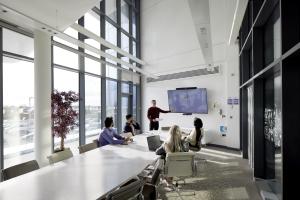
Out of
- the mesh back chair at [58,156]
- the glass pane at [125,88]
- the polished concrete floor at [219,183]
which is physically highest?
the glass pane at [125,88]

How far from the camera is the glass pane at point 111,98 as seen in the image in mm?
8016

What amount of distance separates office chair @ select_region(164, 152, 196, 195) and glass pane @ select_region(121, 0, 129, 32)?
724 centimetres

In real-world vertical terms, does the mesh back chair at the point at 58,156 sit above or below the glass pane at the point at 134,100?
below

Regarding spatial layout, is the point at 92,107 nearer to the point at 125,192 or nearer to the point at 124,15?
the point at 124,15

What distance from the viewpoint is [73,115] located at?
5.07 metres

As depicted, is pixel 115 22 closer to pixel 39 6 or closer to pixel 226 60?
pixel 226 60

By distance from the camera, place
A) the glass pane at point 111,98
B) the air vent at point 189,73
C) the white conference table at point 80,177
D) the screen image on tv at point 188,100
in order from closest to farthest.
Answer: the white conference table at point 80,177, the glass pane at point 111,98, the air vent at point 189,73, the screen image on tv at point 188,100

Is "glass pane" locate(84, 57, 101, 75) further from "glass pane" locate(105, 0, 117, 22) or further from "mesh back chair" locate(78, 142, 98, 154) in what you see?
"mesh back chair" locate(78, 142, 98, 154)

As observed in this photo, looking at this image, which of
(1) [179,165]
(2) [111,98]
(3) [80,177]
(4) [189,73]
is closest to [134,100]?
(2) [111,98]

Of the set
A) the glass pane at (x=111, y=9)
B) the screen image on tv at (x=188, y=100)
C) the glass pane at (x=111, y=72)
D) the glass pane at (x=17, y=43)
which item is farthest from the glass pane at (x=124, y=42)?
the glass pane at (x=17, y=43)

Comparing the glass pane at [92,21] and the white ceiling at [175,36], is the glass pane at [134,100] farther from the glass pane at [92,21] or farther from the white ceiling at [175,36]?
the glass pane at [92,21]

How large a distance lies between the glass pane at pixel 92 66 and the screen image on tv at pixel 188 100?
3404mm

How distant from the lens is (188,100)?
8.79 metres
